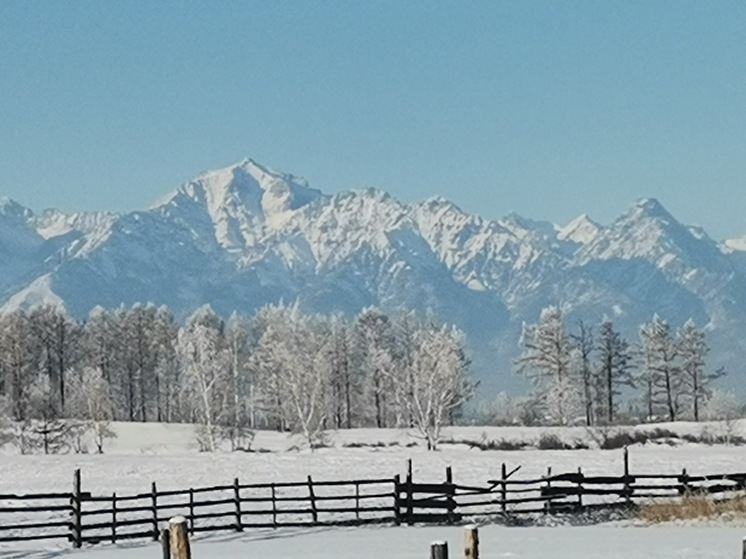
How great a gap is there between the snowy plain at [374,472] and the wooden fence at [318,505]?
3.41 ft

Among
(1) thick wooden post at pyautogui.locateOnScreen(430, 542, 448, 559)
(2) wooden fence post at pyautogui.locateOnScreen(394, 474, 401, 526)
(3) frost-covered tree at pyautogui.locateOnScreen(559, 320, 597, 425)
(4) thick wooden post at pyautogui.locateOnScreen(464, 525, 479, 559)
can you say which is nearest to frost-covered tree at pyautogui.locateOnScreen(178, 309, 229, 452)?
(3) frost-covered tree at pyautogui.locateOnScreen(559, 320, 597, 425)

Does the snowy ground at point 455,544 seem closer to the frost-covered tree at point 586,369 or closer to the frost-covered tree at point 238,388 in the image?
the frost-covered tree at point 238,388

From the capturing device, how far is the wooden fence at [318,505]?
1362 inches

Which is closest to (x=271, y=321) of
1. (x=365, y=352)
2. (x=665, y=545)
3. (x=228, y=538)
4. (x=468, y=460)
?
(x=365, y=352)

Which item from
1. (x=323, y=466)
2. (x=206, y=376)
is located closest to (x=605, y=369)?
(x=206, y=376)

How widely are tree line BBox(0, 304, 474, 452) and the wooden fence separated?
31125mm

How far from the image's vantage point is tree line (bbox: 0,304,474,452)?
268 ft

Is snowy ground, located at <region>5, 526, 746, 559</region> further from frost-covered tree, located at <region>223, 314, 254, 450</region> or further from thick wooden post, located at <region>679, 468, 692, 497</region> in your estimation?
frost-covered tree, located at <region>223, 314, 254, 450</region>

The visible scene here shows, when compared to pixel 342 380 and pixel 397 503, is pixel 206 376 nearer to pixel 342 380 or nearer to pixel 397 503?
pixel 342 380

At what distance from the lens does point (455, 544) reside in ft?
93.8

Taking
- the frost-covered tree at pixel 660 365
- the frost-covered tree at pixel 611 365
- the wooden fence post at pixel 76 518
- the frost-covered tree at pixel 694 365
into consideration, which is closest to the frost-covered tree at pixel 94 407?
the frost-covered tree at pixel 611 365

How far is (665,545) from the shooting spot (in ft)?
86.1

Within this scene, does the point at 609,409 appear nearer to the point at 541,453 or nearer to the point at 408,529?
the point at 541,453

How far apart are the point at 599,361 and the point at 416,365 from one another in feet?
102
